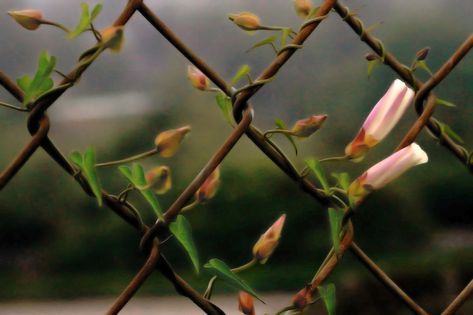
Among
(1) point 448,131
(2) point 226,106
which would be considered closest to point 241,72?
(2) point 226,106

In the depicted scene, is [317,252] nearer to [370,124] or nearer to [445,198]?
[445,198]

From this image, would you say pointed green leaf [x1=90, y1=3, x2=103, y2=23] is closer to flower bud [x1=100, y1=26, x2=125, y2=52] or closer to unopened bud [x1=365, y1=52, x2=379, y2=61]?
flower bud [x1=100, y1=26, x2=125, y2=52]

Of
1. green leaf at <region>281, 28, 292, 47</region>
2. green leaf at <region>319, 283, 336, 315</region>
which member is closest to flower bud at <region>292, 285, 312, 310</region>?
green leaf at <region>319, 283, 336, 315</region>

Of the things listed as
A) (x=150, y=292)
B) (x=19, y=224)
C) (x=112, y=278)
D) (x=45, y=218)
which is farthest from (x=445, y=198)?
(x=150, y=292)

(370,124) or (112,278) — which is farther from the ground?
(370,124)

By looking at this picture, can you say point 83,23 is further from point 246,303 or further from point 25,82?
point 246,303

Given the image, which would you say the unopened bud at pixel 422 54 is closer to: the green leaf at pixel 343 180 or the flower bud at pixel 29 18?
the green leaf at pixel 343 180
